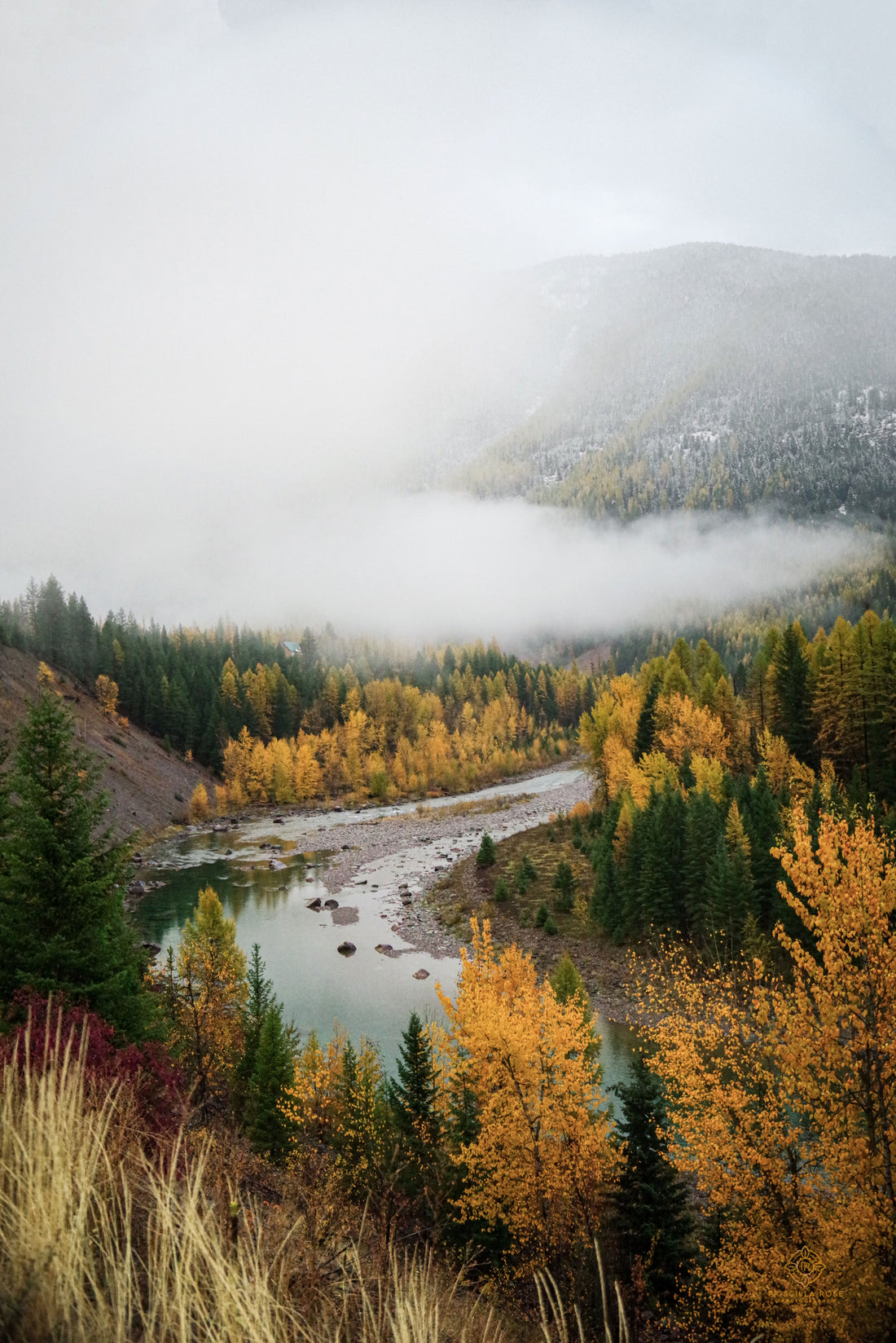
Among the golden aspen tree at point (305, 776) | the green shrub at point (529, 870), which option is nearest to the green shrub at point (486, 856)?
the green shrub at point (529, 870)

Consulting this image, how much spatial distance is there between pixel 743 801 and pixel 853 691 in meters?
13.4

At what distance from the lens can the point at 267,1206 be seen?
8305mm

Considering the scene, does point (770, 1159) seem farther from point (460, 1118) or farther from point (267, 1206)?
point (267, 1206)

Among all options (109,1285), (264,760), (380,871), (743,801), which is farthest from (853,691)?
(264,760)

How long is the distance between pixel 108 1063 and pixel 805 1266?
12.8m

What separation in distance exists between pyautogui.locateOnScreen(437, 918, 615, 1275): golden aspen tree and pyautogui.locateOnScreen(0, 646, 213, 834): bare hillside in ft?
219

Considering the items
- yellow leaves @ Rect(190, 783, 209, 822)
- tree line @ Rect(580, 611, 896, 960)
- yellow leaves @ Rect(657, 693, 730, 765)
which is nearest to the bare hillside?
yellow leaves @ Rect(190, 783, 209, 822)

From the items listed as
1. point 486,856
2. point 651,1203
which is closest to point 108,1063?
point 651,1203

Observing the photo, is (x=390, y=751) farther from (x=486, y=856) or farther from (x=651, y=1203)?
(x=651, y=1203)

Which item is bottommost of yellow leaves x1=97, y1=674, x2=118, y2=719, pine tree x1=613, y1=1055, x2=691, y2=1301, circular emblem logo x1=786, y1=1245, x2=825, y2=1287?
pine tree x1=613, y1=1055, x2=691, y2=1301

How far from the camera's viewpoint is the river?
37.5 m

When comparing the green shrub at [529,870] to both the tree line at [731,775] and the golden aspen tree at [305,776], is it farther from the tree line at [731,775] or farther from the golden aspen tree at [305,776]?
the golden aspen tree at [305,776]

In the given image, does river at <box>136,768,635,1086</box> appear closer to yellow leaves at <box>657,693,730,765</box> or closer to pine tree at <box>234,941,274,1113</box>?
pine tree at <box>234,941,274,1113</box>

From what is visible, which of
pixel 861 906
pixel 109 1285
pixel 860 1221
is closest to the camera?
pixel 109 1285
